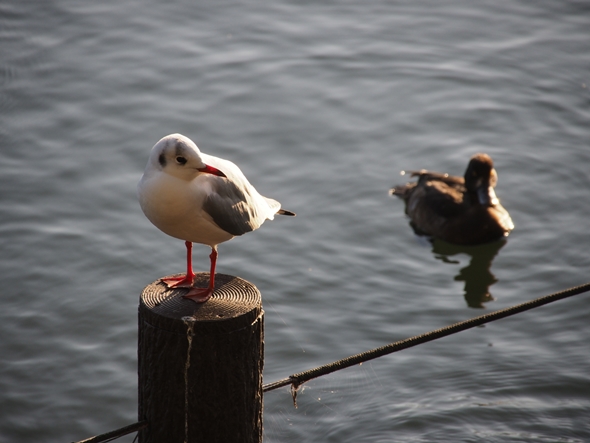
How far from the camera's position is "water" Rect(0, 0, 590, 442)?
5.76m

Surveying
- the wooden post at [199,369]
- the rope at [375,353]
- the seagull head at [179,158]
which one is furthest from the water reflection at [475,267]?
the wooden post at [199,369]

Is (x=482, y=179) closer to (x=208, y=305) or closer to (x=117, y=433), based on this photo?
(x=208, y=305)

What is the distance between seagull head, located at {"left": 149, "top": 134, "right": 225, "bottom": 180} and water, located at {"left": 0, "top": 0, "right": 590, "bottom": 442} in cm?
227

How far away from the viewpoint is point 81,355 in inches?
242

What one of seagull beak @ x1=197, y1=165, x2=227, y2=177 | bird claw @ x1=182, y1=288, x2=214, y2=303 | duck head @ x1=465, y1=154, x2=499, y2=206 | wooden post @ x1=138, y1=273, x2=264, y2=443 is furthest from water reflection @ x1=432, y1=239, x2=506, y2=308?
wooden post @ x1=138, y1=273, x2=264, y2=443

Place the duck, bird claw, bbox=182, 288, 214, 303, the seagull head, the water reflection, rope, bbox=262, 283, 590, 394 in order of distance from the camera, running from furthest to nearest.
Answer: the duck → the water reflection → the seagull head → rope, bbox=262, 283, 590, 394 → bird claw, bbox=182, 288, 214, 303

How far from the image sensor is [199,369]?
3.14 m

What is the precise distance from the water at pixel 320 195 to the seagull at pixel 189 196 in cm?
194

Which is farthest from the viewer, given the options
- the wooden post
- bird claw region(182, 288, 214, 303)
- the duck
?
the duck

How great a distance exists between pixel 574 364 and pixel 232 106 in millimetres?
4850

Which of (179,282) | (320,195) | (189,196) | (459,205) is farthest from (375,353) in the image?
(459,205)

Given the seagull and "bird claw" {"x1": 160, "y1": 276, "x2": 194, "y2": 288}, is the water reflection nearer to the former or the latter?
the seagull

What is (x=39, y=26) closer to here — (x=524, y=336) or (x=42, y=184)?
(x=42, y=184)

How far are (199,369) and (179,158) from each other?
97cm
